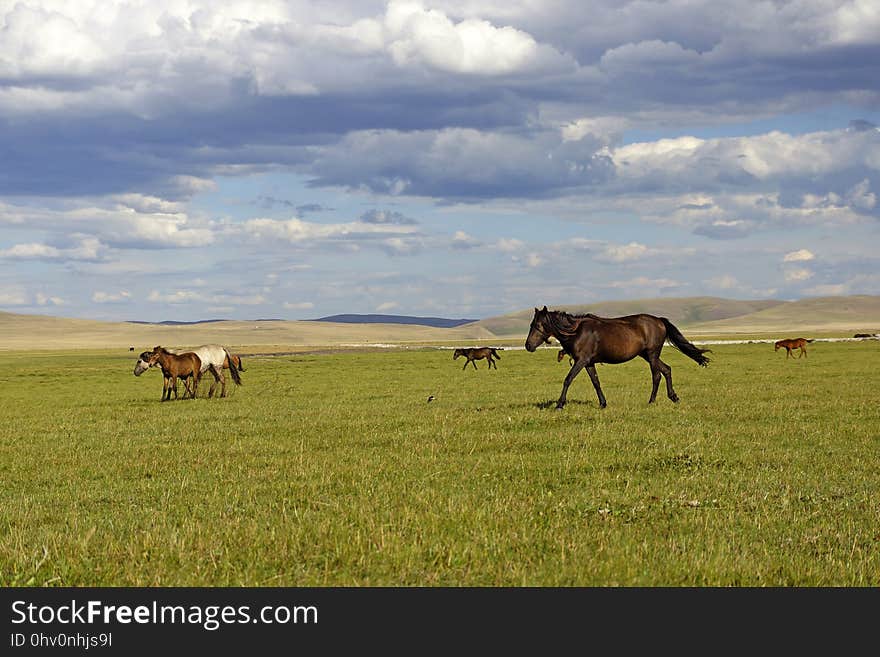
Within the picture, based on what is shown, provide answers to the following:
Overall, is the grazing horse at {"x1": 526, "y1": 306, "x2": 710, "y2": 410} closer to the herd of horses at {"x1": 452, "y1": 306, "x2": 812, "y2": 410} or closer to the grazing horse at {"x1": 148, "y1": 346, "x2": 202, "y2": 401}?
the herd of horses at {"x1": 452, "y1": 306, "x2": 812, "y2": 410}

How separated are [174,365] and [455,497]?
75.8ft

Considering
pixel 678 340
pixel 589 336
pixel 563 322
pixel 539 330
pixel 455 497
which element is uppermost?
pixel 563 322

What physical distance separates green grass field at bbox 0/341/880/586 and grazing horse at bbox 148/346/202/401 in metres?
7.55

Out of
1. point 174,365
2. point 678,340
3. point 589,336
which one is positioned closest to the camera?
point 589,336

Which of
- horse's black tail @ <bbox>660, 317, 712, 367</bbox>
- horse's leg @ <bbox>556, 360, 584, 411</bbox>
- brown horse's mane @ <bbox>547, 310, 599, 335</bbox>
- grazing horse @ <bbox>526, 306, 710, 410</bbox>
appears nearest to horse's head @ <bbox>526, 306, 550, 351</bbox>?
grazing horse @ <bbox>526, 306, 710, 410</bbox>

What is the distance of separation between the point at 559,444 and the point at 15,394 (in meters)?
33.5

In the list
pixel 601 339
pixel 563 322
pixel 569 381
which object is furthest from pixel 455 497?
pixel 601 339

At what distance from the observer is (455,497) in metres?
10.8

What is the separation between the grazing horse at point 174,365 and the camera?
31.6 metres

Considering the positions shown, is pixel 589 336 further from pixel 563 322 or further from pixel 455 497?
pixel 455 497

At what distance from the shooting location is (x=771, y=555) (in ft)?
26.4

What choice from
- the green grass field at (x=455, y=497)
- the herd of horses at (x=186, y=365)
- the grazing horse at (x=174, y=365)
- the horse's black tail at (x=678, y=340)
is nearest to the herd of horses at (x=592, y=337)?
the horse's black tail at (x=678, y=340)

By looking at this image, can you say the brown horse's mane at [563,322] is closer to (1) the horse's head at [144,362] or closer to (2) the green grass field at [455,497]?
(2) the green grass field at [455,497]

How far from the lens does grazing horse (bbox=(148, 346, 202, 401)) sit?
31562 mm
